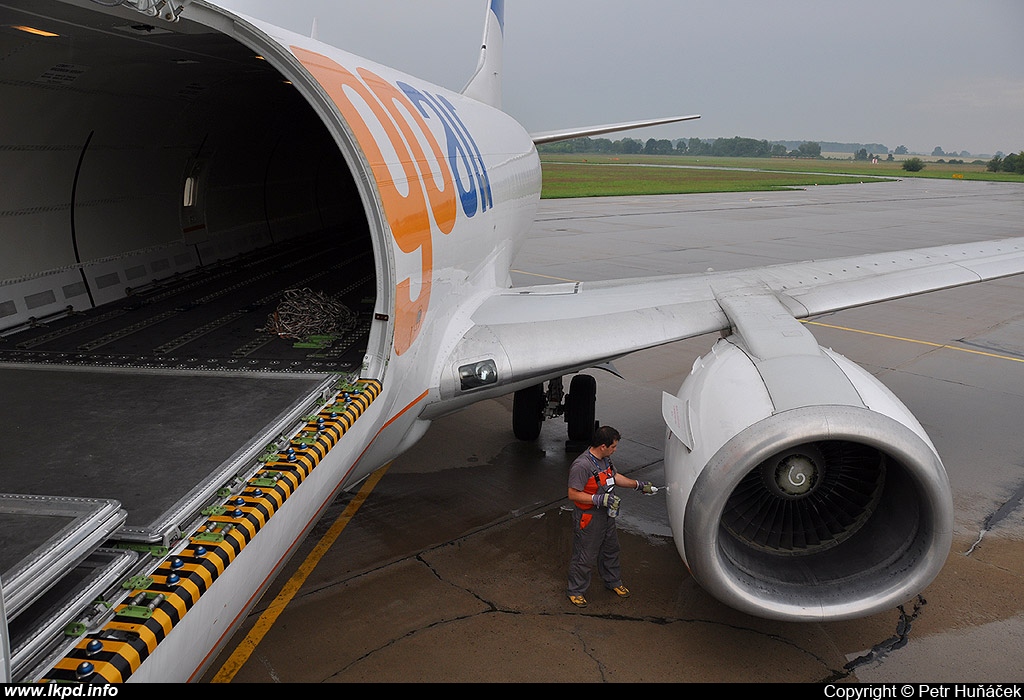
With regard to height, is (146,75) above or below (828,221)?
above

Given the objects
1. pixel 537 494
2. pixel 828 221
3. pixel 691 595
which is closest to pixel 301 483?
pixel 691 595

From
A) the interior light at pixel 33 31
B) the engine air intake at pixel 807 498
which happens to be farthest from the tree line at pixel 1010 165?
the interior light at pixel 33 31

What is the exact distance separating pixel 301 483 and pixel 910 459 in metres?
3.82

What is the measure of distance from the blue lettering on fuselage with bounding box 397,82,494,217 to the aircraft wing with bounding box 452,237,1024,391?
1.13 meters

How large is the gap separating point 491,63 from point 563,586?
11.1 meters

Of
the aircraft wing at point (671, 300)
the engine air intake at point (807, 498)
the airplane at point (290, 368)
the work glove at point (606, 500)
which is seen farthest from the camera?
the aircraft wing at point (671, 300)

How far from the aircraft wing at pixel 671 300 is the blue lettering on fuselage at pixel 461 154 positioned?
113 centimetres

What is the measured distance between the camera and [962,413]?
1138cm

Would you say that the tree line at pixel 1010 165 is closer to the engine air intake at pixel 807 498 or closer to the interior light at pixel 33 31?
the engine air intake at pixel 807 498

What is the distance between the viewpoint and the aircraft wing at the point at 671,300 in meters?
7.40

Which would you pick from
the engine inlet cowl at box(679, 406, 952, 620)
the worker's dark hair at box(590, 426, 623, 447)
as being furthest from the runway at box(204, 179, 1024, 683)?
the worker's dark hair at box(590, 426, 623, 447)

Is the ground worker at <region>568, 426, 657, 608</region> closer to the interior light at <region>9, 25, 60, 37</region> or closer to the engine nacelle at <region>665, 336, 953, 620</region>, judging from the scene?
the engine nacelle at <region>665, 336, 953, 620</region>

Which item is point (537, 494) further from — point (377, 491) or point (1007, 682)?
point (1007, 682)

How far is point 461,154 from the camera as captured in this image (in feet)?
27.6
